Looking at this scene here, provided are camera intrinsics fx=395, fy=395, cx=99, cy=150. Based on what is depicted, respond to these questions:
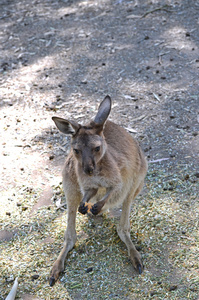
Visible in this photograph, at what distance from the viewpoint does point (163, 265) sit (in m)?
3.18

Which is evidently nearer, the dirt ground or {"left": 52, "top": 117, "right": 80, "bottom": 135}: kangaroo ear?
{"left": 52, "top": 117, "right": 80, "bottom": 135}: kangaroo ear

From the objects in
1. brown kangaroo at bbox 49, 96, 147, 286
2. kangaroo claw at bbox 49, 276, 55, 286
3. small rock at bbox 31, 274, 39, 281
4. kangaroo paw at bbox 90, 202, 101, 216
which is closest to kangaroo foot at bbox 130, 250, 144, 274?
brown kangaroo at bbox 49, 96, 147, 286

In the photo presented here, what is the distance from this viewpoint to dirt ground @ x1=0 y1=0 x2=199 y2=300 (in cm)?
317

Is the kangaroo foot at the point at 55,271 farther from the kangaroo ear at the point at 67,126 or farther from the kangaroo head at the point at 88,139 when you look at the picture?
the kangaroo ear at the point at 67,126

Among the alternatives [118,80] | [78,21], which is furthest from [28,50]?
[118,80]

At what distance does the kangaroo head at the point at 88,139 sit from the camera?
299 cm

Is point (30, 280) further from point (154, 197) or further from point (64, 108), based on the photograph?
point (64, 108)

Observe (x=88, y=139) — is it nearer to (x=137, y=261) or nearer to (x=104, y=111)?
(x=104, y=111)

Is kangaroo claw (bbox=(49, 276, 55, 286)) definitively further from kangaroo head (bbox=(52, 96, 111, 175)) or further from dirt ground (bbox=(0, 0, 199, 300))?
kangaroo head (bbox=(52, 96, 111, 175))

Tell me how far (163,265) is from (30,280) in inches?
42.3

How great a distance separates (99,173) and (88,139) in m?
0.29

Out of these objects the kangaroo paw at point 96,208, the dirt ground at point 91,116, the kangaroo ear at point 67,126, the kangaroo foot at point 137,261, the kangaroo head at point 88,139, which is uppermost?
the kangaroo ear at point 67,126

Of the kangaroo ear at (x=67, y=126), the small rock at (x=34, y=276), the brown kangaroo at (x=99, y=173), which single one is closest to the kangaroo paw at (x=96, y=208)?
the brown kangaroo at (x=99, y=173)

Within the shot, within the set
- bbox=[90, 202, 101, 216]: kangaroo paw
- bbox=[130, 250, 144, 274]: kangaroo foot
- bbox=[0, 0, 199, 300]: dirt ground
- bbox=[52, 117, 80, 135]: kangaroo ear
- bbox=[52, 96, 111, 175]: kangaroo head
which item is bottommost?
bbox=[0, 0, 199, 300]: dirt ground
